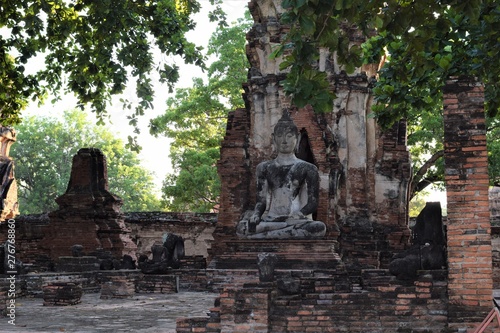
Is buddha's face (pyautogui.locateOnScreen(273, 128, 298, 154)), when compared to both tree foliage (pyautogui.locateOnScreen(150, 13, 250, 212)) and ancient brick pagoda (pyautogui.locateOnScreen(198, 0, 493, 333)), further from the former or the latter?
tree foliage (pyautogui.locateOnScreen(150, 13, 250, 212))

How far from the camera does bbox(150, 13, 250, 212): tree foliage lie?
86.2ft

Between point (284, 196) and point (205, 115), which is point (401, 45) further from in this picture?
point (205, 115)

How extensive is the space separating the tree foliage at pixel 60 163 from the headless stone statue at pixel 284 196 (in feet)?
78.9

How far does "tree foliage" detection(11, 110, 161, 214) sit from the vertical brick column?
30995 millimetres

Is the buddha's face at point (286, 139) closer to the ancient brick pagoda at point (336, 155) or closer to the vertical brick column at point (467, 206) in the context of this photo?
the ancient brick pagoda at point (336, 155)

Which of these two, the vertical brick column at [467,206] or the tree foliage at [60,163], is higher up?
the tree foliage at [60,163]

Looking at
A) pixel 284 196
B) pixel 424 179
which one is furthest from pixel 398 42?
pixel 424 179

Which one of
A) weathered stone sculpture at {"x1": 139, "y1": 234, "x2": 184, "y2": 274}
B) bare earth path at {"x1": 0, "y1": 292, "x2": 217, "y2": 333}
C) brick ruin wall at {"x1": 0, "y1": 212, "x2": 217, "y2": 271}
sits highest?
brick ruin wall at {"x1": 0, "y1": 212, "x2": 217, "y2": 271}

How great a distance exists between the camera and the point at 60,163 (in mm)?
38094

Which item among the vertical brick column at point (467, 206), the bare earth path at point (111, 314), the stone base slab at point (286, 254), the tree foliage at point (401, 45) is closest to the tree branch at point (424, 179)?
the stone base slab at point (286, 254)

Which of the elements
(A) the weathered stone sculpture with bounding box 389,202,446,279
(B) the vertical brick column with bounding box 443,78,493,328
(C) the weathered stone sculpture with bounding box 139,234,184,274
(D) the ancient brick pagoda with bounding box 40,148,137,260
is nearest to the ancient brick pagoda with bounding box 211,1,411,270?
(C) the weathered stone sculpture with bounding box 139,234,184,274

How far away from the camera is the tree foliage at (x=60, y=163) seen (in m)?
37.4

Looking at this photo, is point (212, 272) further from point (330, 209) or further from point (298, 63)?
point (298, 63)

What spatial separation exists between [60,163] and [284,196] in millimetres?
26078
